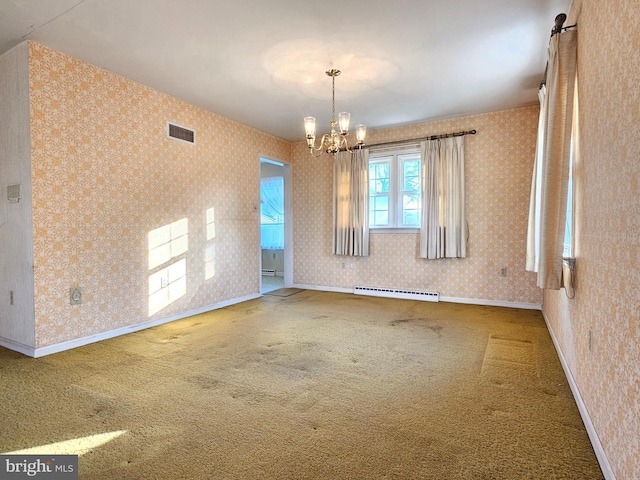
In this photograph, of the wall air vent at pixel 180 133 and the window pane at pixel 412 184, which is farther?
the window pane at pixel 412 184

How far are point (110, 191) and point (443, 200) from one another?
171 inches

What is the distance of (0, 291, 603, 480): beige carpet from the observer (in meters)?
1.59

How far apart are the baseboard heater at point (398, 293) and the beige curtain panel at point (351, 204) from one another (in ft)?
1.99

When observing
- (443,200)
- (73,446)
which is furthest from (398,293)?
(73,446)

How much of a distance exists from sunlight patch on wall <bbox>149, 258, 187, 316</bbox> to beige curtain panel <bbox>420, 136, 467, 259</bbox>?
346 centimetres

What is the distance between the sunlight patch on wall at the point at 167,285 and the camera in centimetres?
400

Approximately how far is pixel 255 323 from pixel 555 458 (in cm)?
307

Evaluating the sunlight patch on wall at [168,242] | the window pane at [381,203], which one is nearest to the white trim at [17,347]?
the sunlight patch on wall at [168,242]

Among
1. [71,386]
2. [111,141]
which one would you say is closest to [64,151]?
[111,141]

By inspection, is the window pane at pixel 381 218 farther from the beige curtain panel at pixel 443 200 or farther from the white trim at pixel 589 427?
the white trim at pixel 589 427

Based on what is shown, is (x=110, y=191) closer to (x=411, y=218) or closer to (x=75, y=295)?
(x=75, y=295)

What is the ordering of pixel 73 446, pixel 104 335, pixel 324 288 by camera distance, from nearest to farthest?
1. pixel 73 446
2. pixel 104 335
3. pixel 324 288

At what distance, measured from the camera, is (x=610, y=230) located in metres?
1.53

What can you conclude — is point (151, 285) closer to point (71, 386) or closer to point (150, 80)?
point (71, 386)
